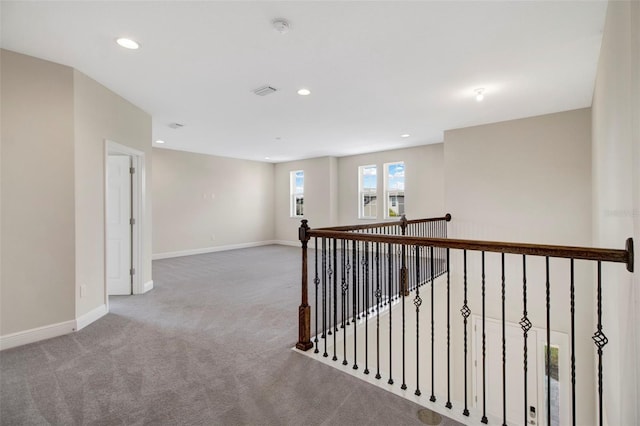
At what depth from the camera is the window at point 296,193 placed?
9.42m

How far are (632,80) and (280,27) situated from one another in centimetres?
217

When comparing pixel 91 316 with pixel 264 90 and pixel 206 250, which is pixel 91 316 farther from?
pixel 206 250

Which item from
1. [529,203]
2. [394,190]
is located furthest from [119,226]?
[529,203]

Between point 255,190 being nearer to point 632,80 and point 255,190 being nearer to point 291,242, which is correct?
point 291,242

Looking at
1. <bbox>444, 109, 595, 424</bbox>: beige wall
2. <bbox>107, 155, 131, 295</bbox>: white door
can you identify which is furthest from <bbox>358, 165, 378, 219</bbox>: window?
<bbox>107, 155, 131, 295</bbox>: white door

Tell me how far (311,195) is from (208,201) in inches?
112

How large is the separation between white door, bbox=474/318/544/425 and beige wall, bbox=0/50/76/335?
238 inches

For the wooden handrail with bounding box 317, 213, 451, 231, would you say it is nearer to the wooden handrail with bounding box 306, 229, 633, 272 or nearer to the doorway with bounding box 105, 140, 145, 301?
the wooden handrail with bounding box 306, 229, 633, 272

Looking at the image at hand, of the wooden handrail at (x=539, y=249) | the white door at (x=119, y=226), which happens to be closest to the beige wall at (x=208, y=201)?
the white door at (x=119, y=226)

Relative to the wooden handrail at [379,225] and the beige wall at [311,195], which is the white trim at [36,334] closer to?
the wooden handrail at [379,225]

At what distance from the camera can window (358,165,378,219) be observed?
8.01m

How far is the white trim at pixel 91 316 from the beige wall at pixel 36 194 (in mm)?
98

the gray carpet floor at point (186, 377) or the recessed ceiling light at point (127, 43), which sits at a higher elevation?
the recessed ceiling light at point (127, 43)

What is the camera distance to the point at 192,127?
17.7 ft
